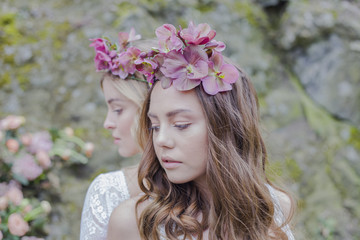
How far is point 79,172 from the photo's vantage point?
294 cm

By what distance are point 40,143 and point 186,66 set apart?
1654 mm

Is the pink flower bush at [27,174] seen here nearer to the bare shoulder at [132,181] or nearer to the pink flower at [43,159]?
the pink flower at [43,159]

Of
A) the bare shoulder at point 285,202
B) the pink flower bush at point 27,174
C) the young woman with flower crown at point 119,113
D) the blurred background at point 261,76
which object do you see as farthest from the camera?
the blurred background at point 261,76

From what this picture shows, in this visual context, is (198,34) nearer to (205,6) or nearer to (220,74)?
(220,74)

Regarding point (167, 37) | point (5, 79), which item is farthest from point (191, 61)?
point (5, 79)

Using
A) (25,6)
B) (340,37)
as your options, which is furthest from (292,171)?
(25,6)

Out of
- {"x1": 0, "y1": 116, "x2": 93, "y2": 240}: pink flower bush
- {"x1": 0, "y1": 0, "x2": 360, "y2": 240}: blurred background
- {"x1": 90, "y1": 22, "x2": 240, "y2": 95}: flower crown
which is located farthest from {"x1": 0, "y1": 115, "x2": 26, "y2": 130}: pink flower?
{"x1": 90, "y1": 22, "x2": 240, "y2": 95}: flower crown

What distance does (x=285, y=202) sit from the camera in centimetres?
168

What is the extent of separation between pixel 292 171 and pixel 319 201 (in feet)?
1.13

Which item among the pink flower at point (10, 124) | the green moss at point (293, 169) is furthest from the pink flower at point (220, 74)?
the green moss at point (293, 169)

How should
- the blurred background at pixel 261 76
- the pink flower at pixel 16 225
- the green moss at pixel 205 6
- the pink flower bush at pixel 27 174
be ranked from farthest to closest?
the green moss at pixel 205 6, the blurred background at pixel 261 76, the pink flower bush at pixel 27 174, the pink flower at pixel 16 225

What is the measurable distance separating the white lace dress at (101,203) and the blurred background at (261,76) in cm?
106

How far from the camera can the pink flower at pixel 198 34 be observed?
1264 mm

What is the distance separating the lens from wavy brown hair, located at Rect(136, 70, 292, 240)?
1317mm
